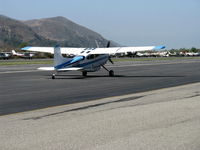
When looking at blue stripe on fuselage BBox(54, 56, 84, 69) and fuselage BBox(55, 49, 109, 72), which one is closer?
blue stripe on fuselage BBox(54, 56, 84, 69)

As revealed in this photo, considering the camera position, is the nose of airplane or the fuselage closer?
the fuselage

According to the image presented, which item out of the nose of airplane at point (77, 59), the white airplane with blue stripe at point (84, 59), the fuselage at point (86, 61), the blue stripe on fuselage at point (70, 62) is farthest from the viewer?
the nose of airplane at point (77, 59)

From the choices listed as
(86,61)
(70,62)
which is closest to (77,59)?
(70,62)

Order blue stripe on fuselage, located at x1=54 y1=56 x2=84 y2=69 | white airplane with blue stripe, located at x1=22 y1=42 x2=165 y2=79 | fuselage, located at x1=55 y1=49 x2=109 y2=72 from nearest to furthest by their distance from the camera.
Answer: blue stripe on fuselage, located at x1=54 y1=56 x2=84 y2=69
white airplane with blue stripe, located at x1=22 y1=42 x2=165 y2=79
fuselage, located at x1=55 y1=49 x2=109 y2=72

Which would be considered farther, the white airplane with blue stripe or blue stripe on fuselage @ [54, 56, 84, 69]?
the white airplane with blue stripe

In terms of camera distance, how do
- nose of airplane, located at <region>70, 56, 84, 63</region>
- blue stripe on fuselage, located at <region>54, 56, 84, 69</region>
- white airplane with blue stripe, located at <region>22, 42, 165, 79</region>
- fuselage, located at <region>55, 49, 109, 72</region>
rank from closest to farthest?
blue stripe on fuselage, located at <region>54, 56, 84, 69</region>
white airplane with blue stripe, located at <region>22, 42, 165, 79</region>
fuselage, located at <region>55, 49, 109, 72</region>
nose of airplane, located at <region>70, 56, 84, 63</region>

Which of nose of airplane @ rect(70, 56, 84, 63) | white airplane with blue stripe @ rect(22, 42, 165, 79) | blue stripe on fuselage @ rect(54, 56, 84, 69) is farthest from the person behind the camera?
nose of airplane @ rect(70, 56, 84, 63)

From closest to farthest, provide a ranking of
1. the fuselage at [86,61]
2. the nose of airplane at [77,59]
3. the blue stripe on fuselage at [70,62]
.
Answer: the blue stripe on fuselage at [70,62]
the fuselage at [86,61]
the nose of airplane at [77,59]

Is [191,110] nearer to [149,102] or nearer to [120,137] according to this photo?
[149,102]

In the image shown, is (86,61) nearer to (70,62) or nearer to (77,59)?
(77,59)

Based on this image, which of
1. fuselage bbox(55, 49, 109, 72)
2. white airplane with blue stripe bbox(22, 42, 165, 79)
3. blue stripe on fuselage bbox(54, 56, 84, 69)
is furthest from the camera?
fuselage bbox(55, 49, 109, 72)

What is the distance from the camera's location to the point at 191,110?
12672mm

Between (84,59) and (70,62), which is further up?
(84,59)

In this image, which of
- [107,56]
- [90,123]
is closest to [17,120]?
[90,123]
